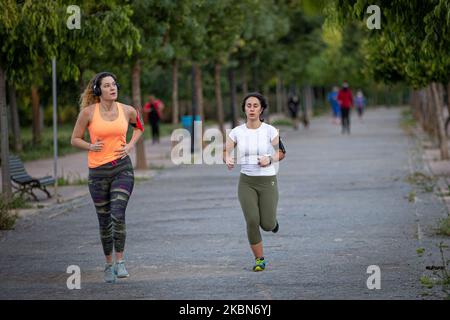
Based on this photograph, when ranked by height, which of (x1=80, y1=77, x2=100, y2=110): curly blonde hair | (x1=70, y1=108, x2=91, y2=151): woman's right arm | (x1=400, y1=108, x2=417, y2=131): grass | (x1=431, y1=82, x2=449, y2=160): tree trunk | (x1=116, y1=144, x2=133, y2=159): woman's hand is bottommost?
(x1=400, y1=108, x2=417, y2=131): grass

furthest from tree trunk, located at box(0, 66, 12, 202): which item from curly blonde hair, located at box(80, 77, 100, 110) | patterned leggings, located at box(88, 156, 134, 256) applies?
patterned leggings, located at box(88, 156, 134, 256)

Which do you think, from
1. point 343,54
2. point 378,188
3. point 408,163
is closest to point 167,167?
point 408,163

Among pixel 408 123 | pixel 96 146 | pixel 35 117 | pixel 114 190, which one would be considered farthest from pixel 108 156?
pixel 408 123

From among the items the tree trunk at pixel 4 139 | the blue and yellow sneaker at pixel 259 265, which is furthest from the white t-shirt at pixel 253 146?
the tree trunk at pixel 4 139

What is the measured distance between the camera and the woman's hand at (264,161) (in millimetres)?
10266

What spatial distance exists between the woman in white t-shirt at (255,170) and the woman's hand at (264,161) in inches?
3.0

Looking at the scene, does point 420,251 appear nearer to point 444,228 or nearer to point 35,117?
point 444,228

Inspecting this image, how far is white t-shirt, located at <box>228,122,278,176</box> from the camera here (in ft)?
34.3

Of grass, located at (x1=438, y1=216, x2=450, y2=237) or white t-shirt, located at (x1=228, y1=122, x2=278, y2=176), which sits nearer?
white t-shirt, located at (x1=228, y1=122, x2=278, y2=176)

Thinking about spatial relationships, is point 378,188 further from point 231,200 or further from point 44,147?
point 44,147

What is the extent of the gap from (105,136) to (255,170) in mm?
1398

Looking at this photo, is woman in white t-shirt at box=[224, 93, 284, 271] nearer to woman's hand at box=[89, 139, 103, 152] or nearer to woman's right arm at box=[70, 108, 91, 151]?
woman's hand at box=[89, 139, 103, 152]

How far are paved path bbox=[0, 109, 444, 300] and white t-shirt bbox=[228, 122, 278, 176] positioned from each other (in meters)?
0.90
